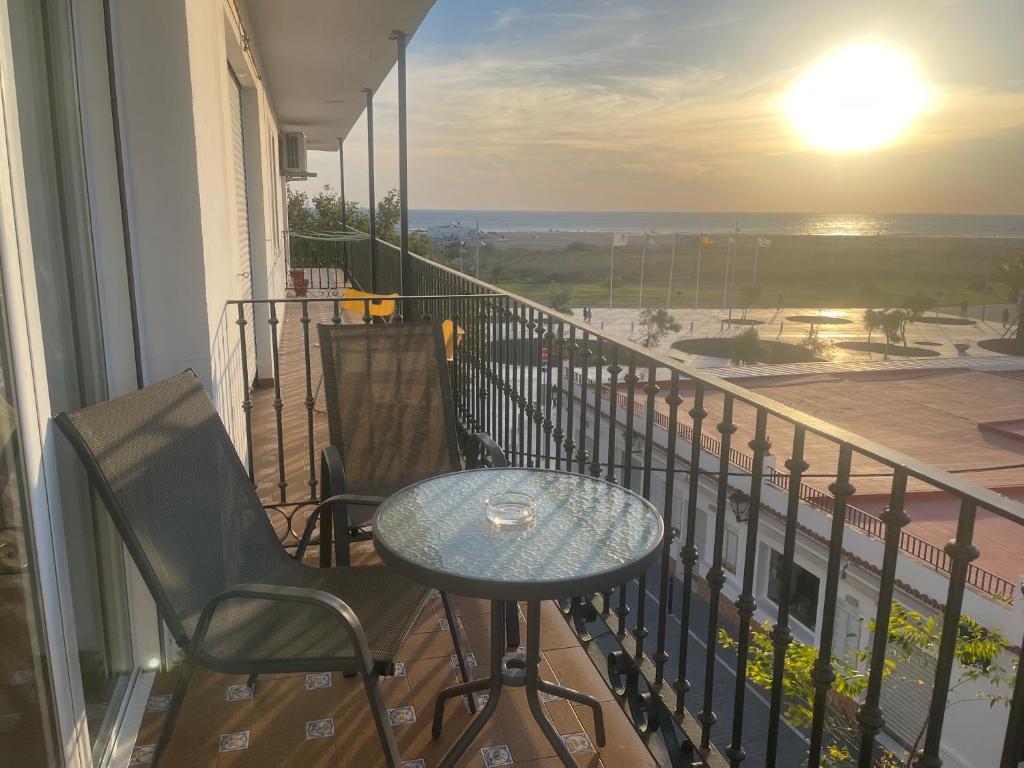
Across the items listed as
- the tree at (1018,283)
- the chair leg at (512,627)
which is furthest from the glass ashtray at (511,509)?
the tree at (1018,283)

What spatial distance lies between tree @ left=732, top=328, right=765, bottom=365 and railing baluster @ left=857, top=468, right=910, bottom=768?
153 feet

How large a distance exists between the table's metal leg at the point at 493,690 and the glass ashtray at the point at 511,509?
19 centimetres

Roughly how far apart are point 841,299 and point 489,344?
70078 mm

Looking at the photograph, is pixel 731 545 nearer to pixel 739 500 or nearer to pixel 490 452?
pixel 739 500

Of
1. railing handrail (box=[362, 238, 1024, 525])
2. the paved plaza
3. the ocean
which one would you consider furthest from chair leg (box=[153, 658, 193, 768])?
the ocean

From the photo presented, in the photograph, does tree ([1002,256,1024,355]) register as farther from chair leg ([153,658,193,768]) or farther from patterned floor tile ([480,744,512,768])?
chair leg ([153,658,193,768])

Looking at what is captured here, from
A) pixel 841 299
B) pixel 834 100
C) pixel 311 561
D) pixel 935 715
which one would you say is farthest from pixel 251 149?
pixel 841 299

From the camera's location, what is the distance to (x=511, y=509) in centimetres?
166

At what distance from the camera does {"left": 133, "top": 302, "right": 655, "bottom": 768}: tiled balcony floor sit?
5.93ft

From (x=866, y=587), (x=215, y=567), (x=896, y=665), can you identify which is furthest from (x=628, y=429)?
(x=866, y=587)

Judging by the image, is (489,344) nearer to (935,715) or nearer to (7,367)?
(7,367)

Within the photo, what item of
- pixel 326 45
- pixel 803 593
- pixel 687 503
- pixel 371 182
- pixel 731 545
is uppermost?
pixel 326 45

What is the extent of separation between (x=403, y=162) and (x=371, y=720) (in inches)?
188

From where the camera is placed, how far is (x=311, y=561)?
284cm
